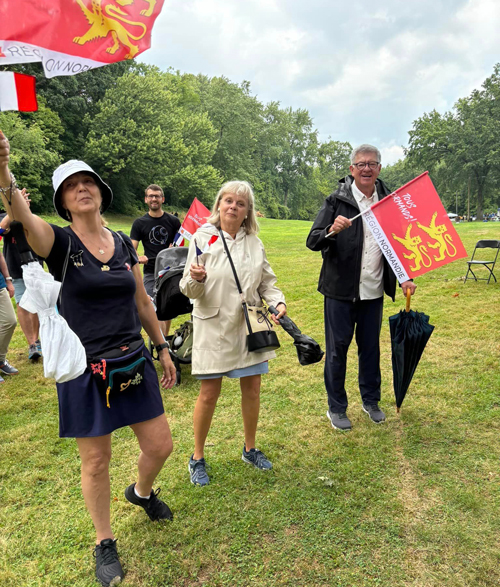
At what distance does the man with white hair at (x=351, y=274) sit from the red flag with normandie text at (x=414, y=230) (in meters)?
0.14

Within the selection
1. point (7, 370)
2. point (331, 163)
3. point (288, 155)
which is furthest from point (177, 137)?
point (331, 163)

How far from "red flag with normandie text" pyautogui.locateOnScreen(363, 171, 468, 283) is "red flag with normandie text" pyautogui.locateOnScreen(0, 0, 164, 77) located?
Answer: 2.10m

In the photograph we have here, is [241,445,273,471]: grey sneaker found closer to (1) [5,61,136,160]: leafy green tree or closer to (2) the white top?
(2) the white top

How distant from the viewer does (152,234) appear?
5.48 metres

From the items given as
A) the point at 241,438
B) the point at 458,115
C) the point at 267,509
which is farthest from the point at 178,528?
the point at 458,115

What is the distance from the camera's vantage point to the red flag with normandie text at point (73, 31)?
204cm

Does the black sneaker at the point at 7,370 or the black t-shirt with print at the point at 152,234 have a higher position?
the black t-shirt with print at the point at 152,234

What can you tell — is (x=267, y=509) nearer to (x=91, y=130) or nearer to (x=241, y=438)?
(x=241, y=438)

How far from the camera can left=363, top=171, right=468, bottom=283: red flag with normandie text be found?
3400 millimetres

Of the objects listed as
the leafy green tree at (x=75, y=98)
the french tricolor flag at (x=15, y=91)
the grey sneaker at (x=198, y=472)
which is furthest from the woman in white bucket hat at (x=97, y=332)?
the leafy green tree at (x=75, y=98)

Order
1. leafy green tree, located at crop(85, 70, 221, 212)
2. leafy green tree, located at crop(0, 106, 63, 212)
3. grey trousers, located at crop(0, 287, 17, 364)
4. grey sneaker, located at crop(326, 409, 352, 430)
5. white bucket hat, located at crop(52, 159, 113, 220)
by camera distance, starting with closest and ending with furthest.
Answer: white bucket hat, located at crop(52, 159, 113, 220) → grey sneaker, located at crop(326, 409, 352, 430) → grey trousers, located at crop(0, 287, 17, 364) → leafy green tree, located at crop(0, 106, 63, 212) → leafy green tree, located at crop(85, 70, 221, 212)

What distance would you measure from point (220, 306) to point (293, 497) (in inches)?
53.8

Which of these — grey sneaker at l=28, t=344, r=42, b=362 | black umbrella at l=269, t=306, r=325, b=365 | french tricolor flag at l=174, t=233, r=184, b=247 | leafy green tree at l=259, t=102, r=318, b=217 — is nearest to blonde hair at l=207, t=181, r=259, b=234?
black umbrella at l=269, t=306, r=325, b=365

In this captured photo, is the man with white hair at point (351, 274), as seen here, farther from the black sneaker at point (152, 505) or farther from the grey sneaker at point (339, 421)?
the black sneaker at point (152, 505)
